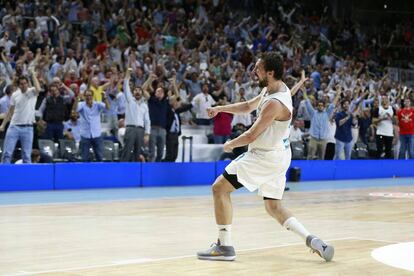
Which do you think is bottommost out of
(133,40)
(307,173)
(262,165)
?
(307,173)

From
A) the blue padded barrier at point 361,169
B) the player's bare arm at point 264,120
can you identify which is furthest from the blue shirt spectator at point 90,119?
the player's bare arm at point 264,120

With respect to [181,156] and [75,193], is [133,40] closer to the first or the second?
[181,156]

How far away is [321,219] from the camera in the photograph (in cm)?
1305

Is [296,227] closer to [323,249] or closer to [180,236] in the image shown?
[323,249]

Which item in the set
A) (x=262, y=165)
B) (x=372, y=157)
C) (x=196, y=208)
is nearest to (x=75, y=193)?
(x=196, y=208)

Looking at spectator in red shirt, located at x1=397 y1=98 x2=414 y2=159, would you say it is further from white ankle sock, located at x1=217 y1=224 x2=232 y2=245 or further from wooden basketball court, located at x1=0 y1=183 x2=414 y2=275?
white ankle sock, located at x1=217 y1=224 x2=232 y2=245

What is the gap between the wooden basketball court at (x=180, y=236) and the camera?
8031mm

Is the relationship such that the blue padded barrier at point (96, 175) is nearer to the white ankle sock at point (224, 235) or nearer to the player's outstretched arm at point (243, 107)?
the player's outstretched arm at point (243, 107)

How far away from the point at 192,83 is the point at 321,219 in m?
11.1

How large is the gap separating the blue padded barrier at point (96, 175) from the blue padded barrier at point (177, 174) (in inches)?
11.3

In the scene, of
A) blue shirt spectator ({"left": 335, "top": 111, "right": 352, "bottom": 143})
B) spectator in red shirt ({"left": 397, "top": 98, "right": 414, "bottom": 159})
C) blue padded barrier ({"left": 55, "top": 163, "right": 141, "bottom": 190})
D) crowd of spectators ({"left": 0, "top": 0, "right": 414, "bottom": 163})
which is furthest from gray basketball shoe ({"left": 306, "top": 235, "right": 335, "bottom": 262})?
spectator in red shirt ({"left": 397, "top": 98, "right": 414, "bottom": 159})

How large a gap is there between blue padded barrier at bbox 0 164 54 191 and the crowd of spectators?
1.21 feet

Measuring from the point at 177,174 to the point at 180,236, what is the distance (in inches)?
410

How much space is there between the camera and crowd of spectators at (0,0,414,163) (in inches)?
761
